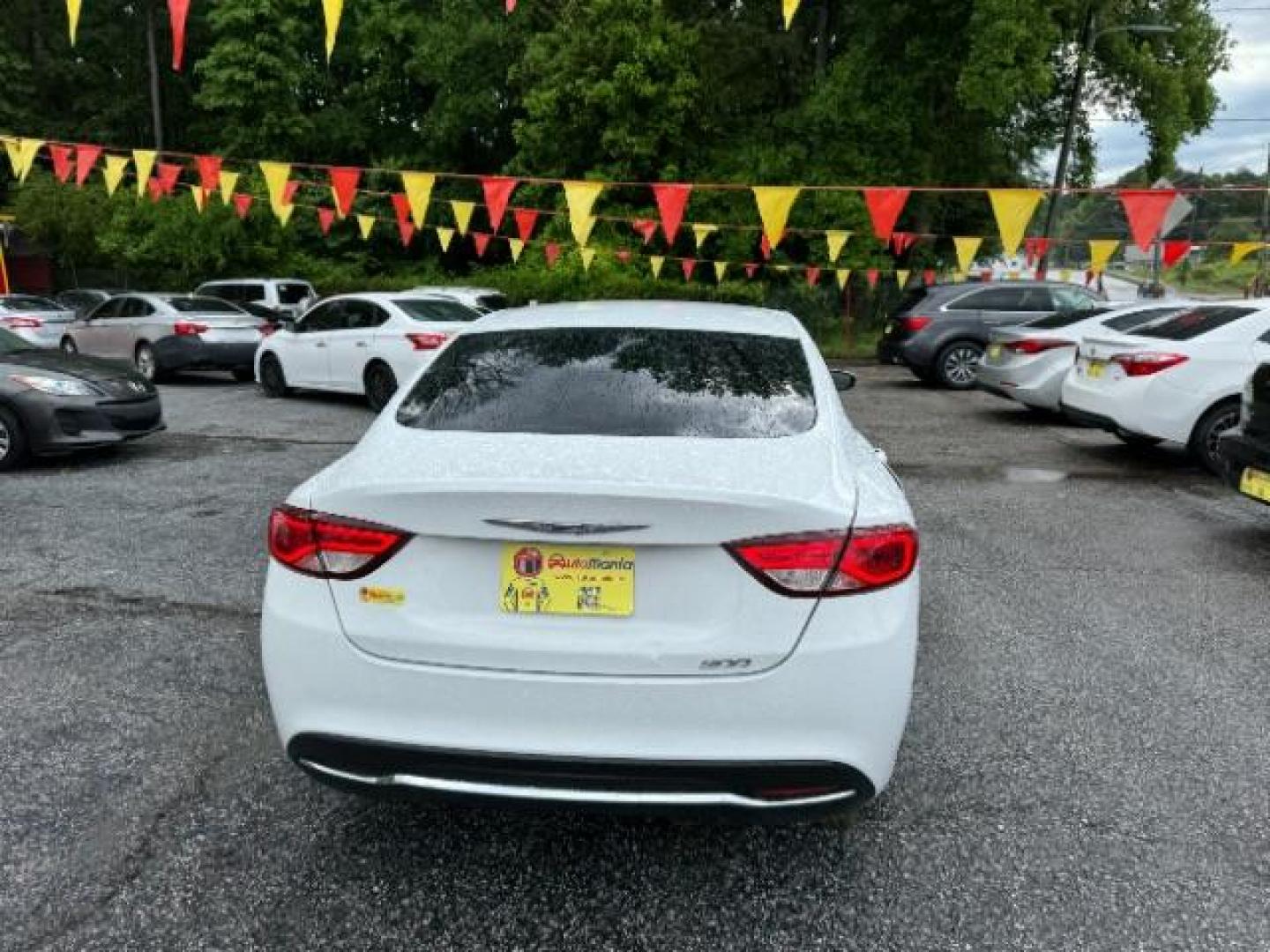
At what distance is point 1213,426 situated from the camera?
7785mm

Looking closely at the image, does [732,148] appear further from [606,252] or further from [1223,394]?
[1223,394]

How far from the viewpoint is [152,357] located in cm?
1448

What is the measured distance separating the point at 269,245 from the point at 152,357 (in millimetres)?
14130

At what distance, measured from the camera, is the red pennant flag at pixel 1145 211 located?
10.6 m

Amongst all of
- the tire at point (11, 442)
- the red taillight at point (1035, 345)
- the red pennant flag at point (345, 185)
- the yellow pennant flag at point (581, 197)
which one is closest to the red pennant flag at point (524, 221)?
the red pennant flag at point (345, 185)

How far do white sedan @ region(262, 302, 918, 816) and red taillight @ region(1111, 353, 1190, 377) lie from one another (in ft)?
21.8

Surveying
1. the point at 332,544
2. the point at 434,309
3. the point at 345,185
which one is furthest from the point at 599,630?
the point at 345,185

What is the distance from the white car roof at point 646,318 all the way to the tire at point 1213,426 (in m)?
5.61

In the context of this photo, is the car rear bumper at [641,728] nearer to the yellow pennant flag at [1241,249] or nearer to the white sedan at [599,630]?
the white sedan at [599,630]

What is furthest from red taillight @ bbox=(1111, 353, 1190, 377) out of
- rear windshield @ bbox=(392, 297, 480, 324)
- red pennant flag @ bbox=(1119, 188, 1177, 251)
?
rear windshield @ bbox=(392, 297, 480, 324)

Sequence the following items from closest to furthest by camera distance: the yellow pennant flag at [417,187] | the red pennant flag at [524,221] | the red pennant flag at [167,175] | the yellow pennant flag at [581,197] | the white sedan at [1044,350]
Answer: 1. the white sedan at [1044,350]
2. the yellow pennant flag at [581,197]
3. the yellow pennant flag at [417,187]
4. the red pennant flag at [167,175]
5. the red pennant flag at [524,221]

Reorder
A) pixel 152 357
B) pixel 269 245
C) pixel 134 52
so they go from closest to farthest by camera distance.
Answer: pixel 152 357 → pixel 269 245 → pixel 134 52

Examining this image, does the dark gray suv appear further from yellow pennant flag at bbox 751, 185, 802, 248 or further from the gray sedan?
the gray sedan

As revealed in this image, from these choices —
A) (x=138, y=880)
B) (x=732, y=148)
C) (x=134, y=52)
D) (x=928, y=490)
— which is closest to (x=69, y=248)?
(x=134, y=52)
